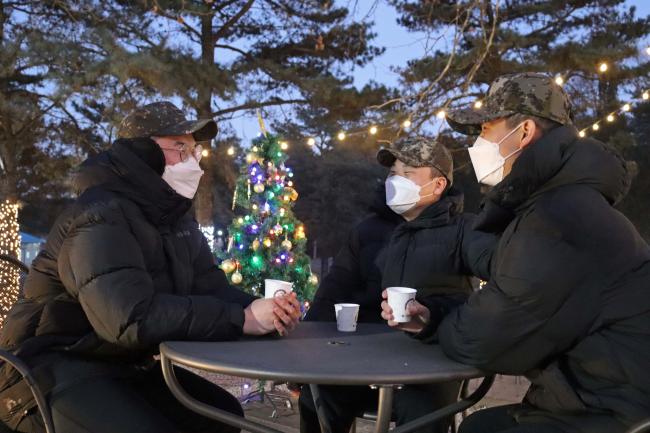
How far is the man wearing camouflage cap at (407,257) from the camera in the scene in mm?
2797

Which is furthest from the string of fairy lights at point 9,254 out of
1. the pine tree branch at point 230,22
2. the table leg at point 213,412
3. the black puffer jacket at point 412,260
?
the pine tree branch at point 230,22

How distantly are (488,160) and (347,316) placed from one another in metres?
0.81

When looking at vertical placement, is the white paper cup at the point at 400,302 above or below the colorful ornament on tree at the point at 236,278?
above

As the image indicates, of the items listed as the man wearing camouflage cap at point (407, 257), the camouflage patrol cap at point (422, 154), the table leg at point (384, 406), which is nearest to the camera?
the table leg at point (384, 406)

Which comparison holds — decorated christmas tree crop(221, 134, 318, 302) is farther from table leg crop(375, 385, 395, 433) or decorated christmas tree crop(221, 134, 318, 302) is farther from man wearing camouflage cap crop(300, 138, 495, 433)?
table leg crop(375, 385, 395, 433)

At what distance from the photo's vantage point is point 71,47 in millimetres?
12539

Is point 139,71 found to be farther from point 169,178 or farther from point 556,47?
point 169,178

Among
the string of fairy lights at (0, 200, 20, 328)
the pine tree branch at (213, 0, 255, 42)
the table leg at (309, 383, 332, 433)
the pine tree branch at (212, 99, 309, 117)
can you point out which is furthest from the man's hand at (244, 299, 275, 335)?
the pine tree branch at (213, 0, 255, 42)

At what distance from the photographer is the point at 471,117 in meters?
2.27

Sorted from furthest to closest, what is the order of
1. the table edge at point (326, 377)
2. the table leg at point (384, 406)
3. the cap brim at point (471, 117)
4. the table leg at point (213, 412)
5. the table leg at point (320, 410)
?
the table leg at point (320, 410) < the cap brim at point (471, 117) < the table leg at point (213, 412) < the table leg at point (384, 406) < the table edge at point (326, 377)

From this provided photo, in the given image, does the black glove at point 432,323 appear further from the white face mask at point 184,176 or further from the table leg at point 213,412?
the white face mask at point 184,176

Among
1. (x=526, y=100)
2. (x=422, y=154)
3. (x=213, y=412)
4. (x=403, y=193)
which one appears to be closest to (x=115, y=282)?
(x=213, y=412)

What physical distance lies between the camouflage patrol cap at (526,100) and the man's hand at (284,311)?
2.96 feet

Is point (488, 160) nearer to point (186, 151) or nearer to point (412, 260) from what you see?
point (412, 260)
